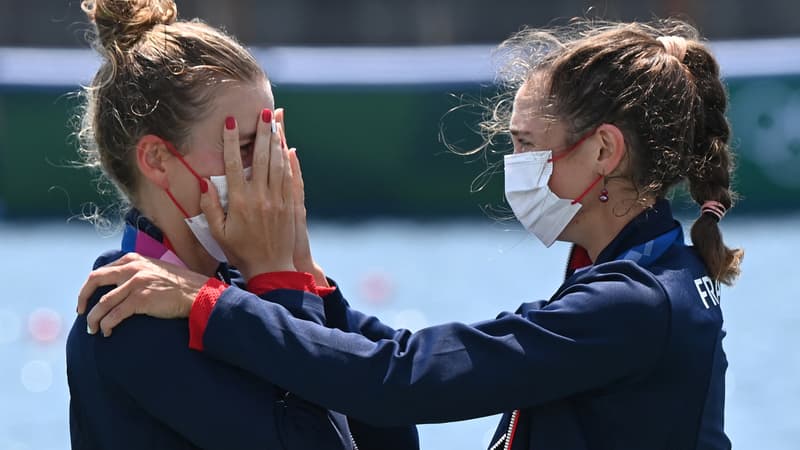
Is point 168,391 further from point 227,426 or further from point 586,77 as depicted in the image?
point 586,77

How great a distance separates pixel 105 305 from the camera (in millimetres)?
2104

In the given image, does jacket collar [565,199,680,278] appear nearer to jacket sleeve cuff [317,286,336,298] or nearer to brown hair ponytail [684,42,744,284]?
brown hair ponytail [684,42,744,284]

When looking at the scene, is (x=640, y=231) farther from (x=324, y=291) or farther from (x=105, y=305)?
(x=105, y=305)

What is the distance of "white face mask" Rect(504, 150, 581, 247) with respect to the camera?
238cm

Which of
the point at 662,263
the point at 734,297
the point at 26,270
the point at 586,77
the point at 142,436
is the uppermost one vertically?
the point at 586,77

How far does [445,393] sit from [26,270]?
7448 mm

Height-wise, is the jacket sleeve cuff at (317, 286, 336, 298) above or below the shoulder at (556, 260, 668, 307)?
below

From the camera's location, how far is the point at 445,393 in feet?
6.87

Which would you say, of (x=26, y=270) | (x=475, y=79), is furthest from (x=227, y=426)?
(x=475, y=79)

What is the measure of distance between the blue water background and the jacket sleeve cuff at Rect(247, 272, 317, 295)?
132 inches

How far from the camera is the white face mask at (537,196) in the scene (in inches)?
93.6

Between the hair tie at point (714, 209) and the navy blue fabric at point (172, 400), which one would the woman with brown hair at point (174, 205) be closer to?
the navy blue fabric at point (172, 400)

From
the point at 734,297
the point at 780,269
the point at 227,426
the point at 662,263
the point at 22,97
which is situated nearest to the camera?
the point at 227,426

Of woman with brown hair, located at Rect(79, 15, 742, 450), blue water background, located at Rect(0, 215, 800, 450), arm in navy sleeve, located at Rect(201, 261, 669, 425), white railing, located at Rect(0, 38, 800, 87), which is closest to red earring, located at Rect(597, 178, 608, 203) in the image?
woman with brown hair, located at Rect(79, 15, 742, 450)
